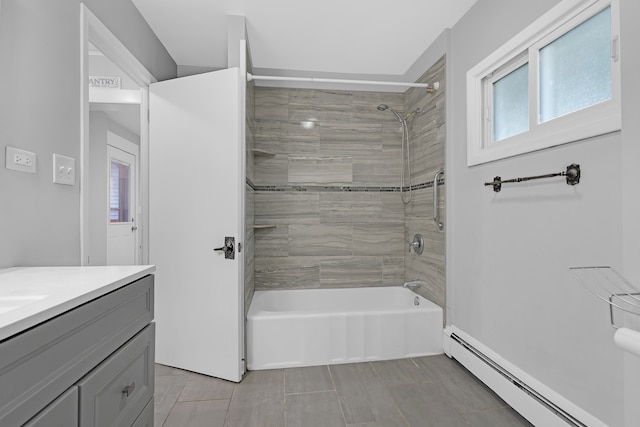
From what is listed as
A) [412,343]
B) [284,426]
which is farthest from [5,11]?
[412,343]

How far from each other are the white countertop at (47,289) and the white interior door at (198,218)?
1.05 m

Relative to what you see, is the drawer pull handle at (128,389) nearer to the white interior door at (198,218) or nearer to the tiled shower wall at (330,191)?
the white interior door at (198,218)

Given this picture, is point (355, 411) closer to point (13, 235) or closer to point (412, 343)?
point (412, 343)

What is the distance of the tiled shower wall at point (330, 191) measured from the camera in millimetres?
3266

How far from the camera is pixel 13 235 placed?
1247 millimetres

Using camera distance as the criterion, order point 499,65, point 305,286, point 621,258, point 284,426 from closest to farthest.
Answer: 1. point 621,258
2. point 284,426
3. point 499,65
4. point 305,286

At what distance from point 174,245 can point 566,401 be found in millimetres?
2381

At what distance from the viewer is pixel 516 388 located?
6.00ft

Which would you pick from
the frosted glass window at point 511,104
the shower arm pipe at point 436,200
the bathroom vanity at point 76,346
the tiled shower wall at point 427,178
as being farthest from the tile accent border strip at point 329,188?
the bathroom vanity at point 76,346

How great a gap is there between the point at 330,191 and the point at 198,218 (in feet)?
4.70

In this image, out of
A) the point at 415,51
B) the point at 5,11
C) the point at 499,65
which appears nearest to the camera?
the point at 5,11

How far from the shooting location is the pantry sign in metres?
2.85

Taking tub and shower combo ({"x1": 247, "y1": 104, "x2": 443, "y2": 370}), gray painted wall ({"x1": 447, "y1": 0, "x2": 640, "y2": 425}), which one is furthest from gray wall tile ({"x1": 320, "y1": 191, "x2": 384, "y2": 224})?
gray painted wall ({"x1": 447, "y1": 0, "x2": 640, "y2": 425})

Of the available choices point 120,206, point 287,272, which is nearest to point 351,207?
point 287,272
